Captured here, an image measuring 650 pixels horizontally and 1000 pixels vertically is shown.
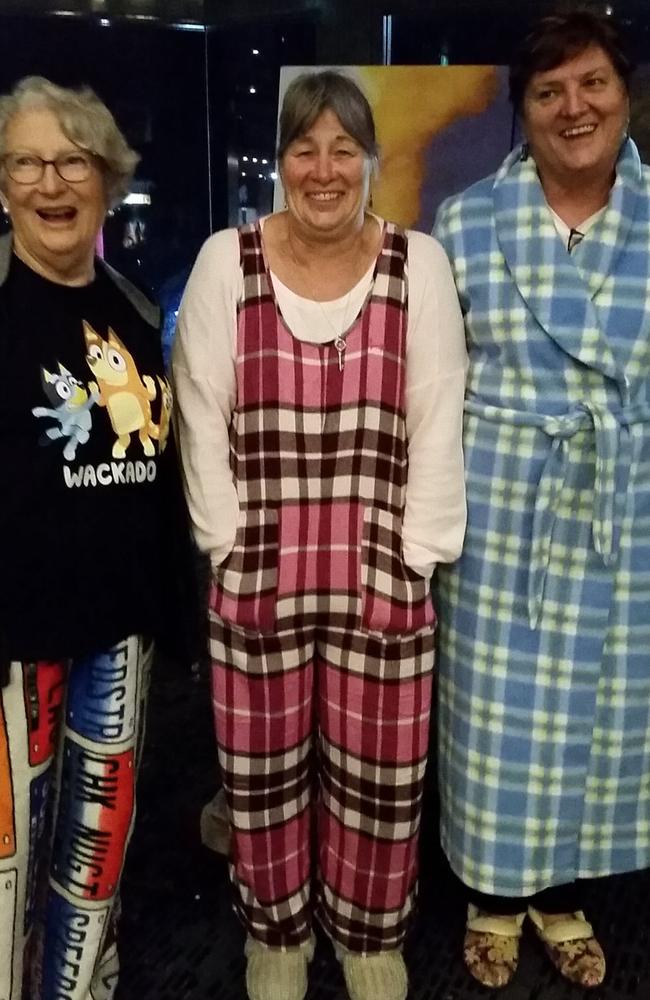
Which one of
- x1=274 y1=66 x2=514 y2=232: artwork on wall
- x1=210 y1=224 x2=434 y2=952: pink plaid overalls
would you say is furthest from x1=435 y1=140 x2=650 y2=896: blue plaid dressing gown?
x1=274 y1=66 x2=514 y2=232: artwork on wall

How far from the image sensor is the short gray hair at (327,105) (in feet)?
4.10

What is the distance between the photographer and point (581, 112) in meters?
1.29

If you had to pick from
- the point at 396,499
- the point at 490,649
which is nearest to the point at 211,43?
the point at 396,499

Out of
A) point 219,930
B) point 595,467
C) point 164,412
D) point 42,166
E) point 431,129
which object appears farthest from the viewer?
point 431,129

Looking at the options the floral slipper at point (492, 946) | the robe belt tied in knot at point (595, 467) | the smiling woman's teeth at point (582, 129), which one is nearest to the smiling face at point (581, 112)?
the smiling woman's teeth at point (582, 129)

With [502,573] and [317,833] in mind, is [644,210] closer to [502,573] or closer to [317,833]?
[502,573]

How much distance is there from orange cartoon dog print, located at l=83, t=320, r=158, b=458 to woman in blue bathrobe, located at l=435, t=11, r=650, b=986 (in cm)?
49

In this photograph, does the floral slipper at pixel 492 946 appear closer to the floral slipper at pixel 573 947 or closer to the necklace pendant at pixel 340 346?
the floral slipper at pixel 573 947

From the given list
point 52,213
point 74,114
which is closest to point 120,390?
point 52,213

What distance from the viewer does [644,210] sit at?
1359 mm

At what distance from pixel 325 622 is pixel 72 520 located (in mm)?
409

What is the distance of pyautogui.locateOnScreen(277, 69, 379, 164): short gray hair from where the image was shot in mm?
1251

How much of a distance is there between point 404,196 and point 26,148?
3.64 feet

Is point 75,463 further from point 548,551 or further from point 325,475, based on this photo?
point 548,551
